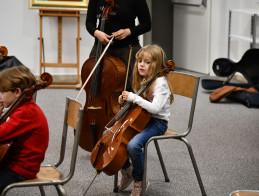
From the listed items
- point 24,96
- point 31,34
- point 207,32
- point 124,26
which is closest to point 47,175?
point 24,96

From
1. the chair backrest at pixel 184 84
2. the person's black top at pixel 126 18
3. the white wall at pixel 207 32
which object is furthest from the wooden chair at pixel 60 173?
the white wall at pixel 207 32

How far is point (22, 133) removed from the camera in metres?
1.86

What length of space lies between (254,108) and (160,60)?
252cm

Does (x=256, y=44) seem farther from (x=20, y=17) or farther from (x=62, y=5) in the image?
(x=20, y=17)

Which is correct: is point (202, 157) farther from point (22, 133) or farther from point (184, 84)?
point (22, 133)

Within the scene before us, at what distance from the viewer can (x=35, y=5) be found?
18.1 ft

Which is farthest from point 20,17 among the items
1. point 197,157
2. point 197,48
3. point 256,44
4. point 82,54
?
point 197,157

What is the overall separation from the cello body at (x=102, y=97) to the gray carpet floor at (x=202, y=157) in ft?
0.89

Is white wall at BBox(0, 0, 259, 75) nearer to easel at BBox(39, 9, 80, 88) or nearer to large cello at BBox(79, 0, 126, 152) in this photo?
easel at BBox(39, 9, 80, 88)

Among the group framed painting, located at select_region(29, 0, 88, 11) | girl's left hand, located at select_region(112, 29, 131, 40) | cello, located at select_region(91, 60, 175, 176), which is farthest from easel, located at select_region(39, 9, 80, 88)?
cello, located at select_region(91, 60, 175, 176)

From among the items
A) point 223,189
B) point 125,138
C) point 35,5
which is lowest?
point 223,189

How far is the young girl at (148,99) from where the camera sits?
231 cm

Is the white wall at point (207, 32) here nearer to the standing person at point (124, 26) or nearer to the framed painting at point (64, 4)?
the framed painting at point (64, 4)

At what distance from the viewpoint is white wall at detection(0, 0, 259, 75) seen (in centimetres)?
586
